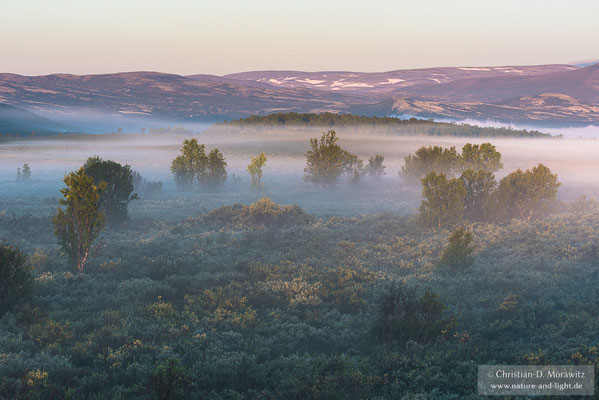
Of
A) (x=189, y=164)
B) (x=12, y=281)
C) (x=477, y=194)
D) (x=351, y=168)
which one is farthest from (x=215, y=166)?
(x=12, y=281)

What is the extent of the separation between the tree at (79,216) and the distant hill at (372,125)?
3835 inches

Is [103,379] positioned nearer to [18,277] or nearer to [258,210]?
[18,277]

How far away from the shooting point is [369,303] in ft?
54.0

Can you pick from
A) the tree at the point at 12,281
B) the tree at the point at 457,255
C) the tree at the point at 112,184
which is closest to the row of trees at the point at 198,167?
the tree at the point at 112,184

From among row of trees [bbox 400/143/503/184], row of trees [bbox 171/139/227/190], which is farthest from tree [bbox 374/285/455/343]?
row of trees [bbox 171/139/227/190]

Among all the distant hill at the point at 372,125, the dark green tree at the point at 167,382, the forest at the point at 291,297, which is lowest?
the forest at the point at 291,297

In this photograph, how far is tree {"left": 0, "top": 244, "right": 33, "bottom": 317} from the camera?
14320 mm

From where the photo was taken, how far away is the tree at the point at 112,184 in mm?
28016

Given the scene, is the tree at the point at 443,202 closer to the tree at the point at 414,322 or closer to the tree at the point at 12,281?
the tree at the point at 414,322

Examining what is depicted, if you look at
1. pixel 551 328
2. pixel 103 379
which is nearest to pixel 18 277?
pixel 103 379

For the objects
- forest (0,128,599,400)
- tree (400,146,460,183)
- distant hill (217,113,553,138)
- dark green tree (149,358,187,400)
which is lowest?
forest (0,128,599,400)

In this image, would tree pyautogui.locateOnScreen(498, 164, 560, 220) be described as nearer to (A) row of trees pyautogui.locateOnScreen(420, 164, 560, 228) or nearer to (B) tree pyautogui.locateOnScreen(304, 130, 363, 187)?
(A) row of trees pyautogui.locateOnScreen(420, 164, 560, 228)

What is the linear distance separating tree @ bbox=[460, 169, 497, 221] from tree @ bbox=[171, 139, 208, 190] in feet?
94.9

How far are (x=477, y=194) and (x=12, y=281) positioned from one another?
27.8 metres
